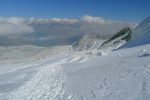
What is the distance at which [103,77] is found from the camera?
25.9 m

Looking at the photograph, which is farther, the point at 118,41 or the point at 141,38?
the point at 118,41

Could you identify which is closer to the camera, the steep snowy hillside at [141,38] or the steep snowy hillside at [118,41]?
the steep snowy hillside at [141,38]

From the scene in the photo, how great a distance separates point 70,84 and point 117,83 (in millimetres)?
4711

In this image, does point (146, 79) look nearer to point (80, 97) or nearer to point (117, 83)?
point (117, 83)

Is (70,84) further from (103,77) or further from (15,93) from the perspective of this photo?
(15,93)

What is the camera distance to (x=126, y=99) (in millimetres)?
17156

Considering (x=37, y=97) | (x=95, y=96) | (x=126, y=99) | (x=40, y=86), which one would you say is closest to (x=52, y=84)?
(x=40, y=86)

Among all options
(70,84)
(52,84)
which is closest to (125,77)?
(70,84)

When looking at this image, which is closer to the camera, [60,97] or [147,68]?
[60,97]

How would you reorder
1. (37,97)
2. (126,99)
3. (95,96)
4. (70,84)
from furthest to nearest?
1. (70,84)
2. (37,97)
3. (95,96)
4. (126,99)

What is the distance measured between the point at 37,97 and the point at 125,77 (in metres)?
7.60

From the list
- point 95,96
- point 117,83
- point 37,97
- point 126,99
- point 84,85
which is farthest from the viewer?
point 84,85

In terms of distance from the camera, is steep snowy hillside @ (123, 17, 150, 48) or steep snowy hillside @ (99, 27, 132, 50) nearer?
steep snowy hillside @ (123, 17, 150, 48)

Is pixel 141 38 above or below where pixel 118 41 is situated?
below
